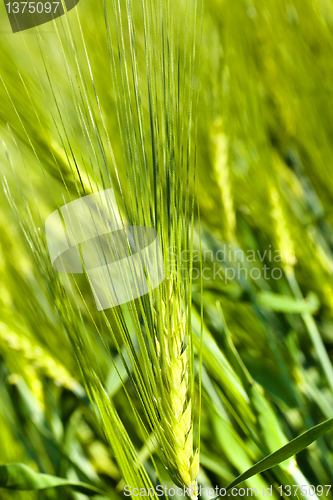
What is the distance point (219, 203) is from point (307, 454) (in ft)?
0.99

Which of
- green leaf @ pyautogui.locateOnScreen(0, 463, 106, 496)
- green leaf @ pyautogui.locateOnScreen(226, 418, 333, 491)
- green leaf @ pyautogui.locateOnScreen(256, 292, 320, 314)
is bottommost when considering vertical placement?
green leaf @ pyautogui.locateOnScreen(226, 418, 333, 491)

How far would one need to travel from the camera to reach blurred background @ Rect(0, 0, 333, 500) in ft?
0.89

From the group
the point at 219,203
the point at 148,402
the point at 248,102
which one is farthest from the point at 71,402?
the point at 248,102

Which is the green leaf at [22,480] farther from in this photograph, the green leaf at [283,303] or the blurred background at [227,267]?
the green leaf at [283,303]

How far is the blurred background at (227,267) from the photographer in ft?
0.89

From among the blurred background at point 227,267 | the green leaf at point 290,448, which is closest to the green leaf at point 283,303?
the blurred background at point 227,267

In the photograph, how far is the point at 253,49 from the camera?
40cm

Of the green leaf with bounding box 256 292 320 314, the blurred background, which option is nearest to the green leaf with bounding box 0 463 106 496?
the blurred background

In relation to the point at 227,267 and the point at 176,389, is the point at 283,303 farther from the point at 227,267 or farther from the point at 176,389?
the point at 176,389

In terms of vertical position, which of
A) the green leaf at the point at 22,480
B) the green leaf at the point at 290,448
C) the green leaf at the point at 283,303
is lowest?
the green leaf at the point at 290,448

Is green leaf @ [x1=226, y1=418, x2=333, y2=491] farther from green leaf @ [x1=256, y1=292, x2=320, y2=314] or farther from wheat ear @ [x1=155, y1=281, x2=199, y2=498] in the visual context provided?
green leaf @ [x1=256, y1=292, x2=320, y2=314]

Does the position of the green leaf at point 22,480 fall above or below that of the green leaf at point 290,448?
above

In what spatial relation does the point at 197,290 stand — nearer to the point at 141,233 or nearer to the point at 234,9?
the point at 141,233

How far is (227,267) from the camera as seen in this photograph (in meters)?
0.37
